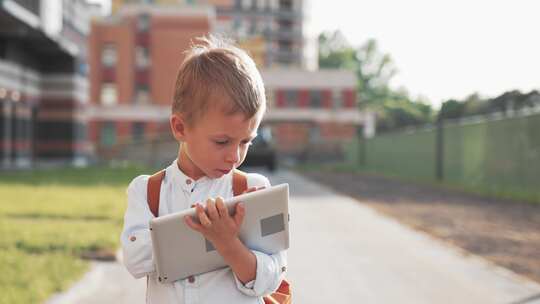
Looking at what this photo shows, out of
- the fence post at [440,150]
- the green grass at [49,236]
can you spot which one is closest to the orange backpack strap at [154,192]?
the green grass at [49,236]

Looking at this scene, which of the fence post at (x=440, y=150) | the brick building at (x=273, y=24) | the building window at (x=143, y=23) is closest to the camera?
the fence post at (x=440, y=150)

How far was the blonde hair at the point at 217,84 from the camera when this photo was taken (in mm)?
1959

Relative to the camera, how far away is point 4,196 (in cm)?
1176

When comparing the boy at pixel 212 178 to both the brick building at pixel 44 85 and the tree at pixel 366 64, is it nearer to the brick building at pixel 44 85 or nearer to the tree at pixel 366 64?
the brick building at pixel 44 85

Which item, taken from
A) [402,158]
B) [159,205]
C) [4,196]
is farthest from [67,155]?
[159,205]

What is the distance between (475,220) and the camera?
421 inches

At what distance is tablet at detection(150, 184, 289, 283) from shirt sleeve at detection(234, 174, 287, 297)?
0.03m

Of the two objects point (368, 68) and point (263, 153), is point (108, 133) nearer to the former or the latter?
point (263, 153)

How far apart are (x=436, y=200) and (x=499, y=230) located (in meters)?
5.24

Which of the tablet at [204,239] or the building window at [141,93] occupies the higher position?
the building window at [141,93]

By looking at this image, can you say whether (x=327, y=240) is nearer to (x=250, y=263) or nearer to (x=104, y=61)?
(x=250, y=263)

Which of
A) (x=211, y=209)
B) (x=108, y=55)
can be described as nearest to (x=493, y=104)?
(x=211, y=209)

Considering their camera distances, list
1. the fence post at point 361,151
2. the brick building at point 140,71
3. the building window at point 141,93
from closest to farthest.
A: the fence post at point 361,151 < the brick building at point 140,71 < the building window at point 141,93

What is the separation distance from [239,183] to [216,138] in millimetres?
269
